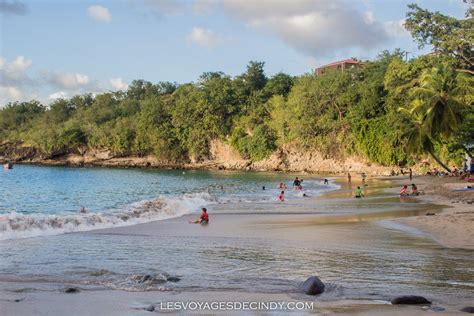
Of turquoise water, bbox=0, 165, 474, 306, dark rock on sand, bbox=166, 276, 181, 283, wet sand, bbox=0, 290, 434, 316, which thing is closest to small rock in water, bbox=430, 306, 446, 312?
wet sand, bbox=0, 290, 434, 316

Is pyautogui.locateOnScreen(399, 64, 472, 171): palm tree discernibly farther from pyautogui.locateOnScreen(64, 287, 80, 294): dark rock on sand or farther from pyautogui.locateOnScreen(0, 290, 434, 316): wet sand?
pyautogui.locateOnScreen(64, 287, 80, 294): dark rock on sand

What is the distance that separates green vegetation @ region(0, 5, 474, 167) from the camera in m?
35.1

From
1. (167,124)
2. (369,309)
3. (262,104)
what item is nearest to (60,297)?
(369,309)

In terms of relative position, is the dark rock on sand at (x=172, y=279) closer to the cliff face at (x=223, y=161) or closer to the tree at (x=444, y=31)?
the tree at (x=444, y=31)

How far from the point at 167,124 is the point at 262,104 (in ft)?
58.0

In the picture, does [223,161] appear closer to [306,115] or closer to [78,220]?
[306,115]

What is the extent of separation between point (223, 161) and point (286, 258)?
72.8 metres

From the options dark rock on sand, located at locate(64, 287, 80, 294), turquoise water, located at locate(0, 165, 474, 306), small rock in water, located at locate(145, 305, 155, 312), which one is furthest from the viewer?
turquoise water, located at locate(0, 165, 474, 306)

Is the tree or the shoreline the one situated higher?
the tree

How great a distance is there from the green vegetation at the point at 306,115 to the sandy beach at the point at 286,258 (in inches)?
607

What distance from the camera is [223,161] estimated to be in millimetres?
83625

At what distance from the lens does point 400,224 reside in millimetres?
16766

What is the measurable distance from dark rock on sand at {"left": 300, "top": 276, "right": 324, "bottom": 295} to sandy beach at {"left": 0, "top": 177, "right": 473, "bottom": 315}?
4.1 inches

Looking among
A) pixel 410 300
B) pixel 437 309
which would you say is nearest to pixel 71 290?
pixel 410 300
